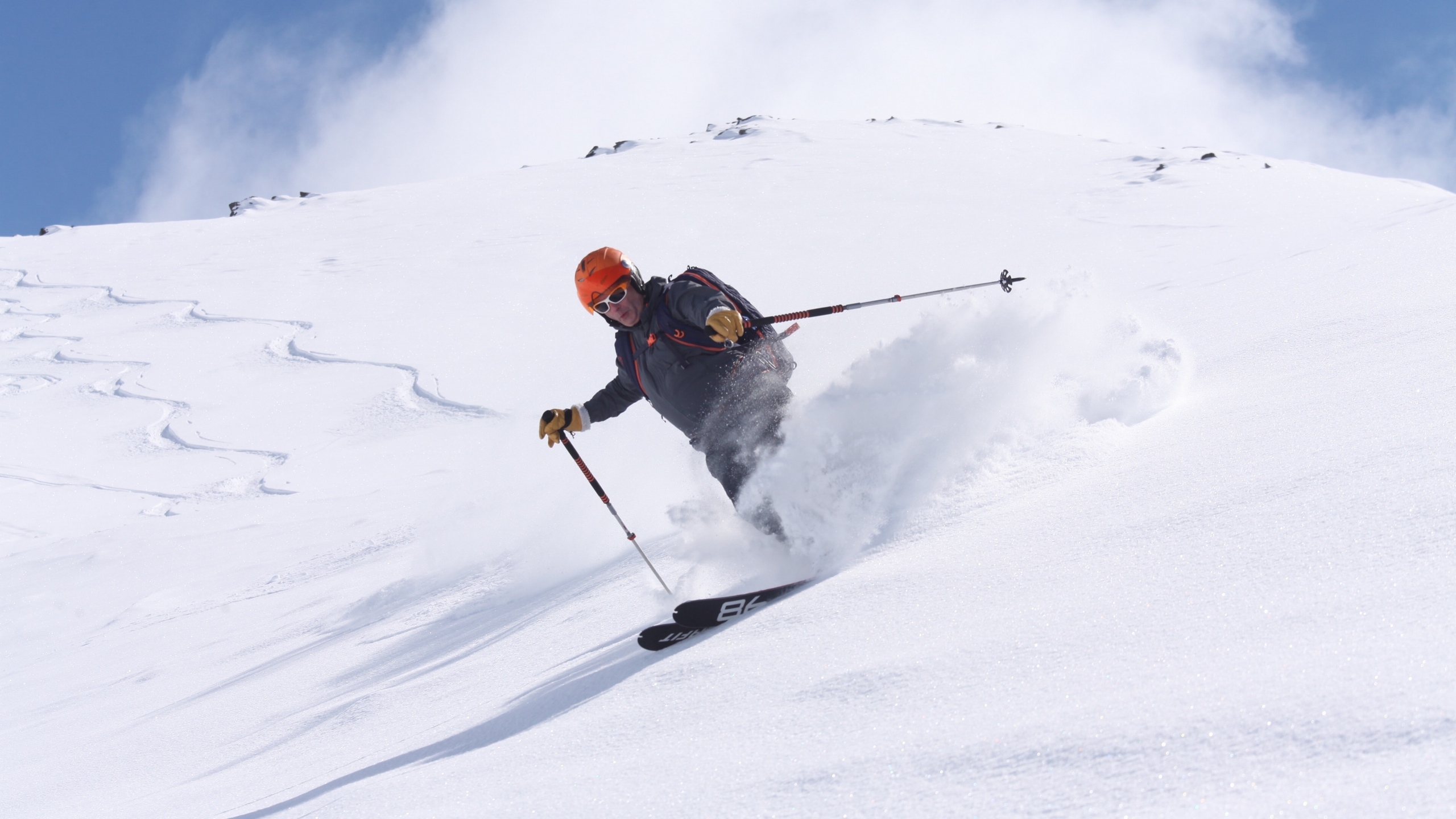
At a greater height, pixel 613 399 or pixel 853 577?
pixel 613 399

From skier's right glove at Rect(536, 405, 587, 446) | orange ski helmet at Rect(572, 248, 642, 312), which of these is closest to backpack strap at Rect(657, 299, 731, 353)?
orange ski helmet at Rect(572, 248, 642, 312)

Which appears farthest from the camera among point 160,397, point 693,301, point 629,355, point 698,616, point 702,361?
point 160,397

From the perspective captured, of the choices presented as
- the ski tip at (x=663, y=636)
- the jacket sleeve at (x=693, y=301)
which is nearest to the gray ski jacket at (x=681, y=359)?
the jacket sleeve at (x=693, y=301)

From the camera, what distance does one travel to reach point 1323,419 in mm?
2934

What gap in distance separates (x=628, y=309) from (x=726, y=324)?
2.36 ft

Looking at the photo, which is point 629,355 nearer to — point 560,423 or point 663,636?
point 560,423

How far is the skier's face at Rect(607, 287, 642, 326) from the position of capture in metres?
4.46

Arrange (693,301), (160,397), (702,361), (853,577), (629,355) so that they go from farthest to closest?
(160,397), (629,355), (702,361), (693,301), (853,577)

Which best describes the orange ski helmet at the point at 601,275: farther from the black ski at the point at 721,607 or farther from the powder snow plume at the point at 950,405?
the black ski at the point at 721,607

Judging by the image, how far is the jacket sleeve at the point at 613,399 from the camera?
5004 millimetres

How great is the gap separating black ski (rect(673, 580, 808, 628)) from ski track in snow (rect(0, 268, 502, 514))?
7.77m

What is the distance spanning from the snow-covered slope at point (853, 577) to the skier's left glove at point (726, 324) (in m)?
0.53

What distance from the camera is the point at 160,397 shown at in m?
13.0

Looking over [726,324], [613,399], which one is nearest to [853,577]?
[726,324]
